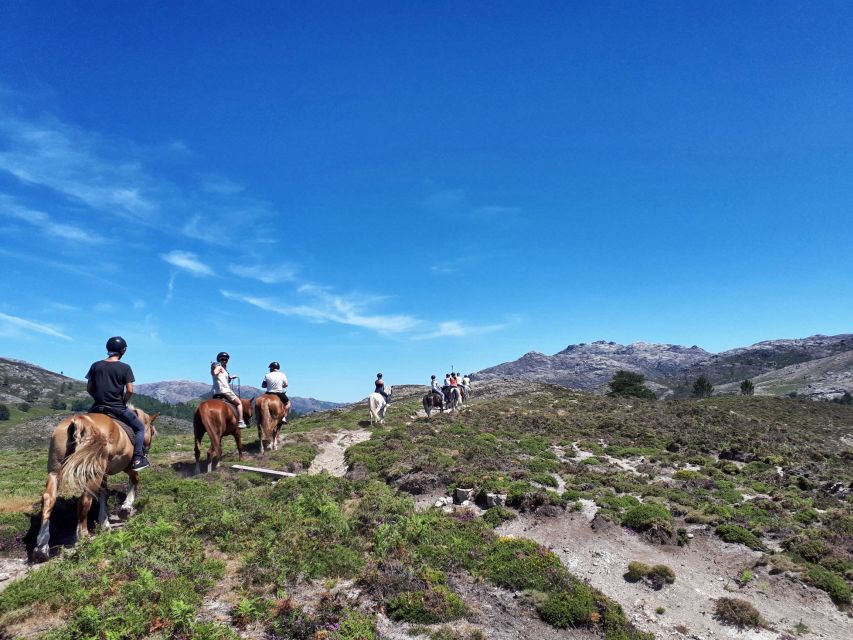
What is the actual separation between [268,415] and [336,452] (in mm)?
5183

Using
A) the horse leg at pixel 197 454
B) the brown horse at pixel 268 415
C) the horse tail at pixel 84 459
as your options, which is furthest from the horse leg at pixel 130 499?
the brown horse at pixel 268 415

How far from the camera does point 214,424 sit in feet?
56.2

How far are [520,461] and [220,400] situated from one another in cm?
1508

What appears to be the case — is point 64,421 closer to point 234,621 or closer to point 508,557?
point 234,621

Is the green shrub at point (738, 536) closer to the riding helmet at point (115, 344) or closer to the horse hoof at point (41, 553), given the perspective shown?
the horse hoof at point (41, 553)

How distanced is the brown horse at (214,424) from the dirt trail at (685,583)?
11116 mm

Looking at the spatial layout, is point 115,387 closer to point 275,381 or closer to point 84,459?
point 84,459

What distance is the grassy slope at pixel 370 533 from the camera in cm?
802

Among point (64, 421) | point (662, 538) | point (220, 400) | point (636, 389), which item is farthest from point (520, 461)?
point (636, 389)

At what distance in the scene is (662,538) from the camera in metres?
14.9

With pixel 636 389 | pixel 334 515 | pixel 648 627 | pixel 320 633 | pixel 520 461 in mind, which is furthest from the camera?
pixel 636 389

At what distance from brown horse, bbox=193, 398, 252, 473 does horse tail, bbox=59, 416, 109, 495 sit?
5925mm

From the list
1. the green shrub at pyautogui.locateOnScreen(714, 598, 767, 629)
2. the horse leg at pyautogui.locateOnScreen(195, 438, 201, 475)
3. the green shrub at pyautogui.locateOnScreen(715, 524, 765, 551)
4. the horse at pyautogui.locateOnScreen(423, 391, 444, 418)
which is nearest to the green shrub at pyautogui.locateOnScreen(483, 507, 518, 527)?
the green shrub at pyautogui.locateOnScreen(714, 598, 767, 629)

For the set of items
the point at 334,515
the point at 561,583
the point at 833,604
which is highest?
the point at 334,515
